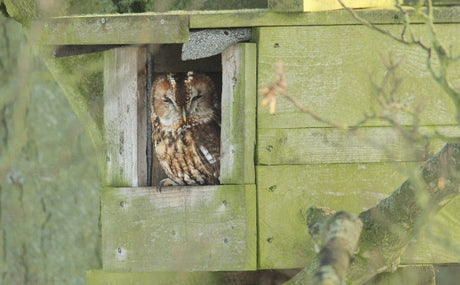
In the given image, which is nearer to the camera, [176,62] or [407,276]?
[407,276]

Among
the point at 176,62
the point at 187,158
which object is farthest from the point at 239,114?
the point at 176,62

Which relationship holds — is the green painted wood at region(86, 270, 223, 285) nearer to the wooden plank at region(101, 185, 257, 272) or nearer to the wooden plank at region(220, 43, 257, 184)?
the wooden plank at region(101, 185, 257, 272)

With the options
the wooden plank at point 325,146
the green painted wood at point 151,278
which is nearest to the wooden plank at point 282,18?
the wooden plank at point 325,146

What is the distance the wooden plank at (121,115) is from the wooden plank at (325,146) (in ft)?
1.67

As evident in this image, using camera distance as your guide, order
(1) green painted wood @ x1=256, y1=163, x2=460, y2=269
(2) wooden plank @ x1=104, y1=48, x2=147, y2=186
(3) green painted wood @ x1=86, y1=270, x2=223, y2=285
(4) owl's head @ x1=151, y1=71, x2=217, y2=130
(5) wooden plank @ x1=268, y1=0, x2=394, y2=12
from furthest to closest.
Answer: (4) owl's head @ x1=151, y1=71, x2=217, y2=130 < (3) green painted wood @ x1=86, y1=270, x2=223, y2=285 < (2) wooden plank @ x1=104, y1=48, x2=147, y2=186 < (1) green painted wood @ x1=256, y1=163, x2=460, y2=269 < (5) wooden plank @ x1=268, y1=0, x2=394, y2=12

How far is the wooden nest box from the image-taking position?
3.15m

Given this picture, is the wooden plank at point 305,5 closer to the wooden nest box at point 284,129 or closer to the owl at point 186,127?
the wooden nest box at point 284,129

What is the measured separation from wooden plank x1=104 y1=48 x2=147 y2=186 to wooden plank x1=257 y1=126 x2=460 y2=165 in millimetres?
509

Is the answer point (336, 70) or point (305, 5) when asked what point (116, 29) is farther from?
point (336, 70)

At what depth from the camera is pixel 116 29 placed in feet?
10.5

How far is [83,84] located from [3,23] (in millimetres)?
1961

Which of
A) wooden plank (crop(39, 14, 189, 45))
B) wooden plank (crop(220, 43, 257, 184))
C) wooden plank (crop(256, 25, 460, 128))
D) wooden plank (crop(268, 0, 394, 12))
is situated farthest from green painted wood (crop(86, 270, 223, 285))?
wooden plank (crop(268, 0, 394, 12))

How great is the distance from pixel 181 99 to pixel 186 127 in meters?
0.13

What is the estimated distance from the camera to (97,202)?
517 centimetres
